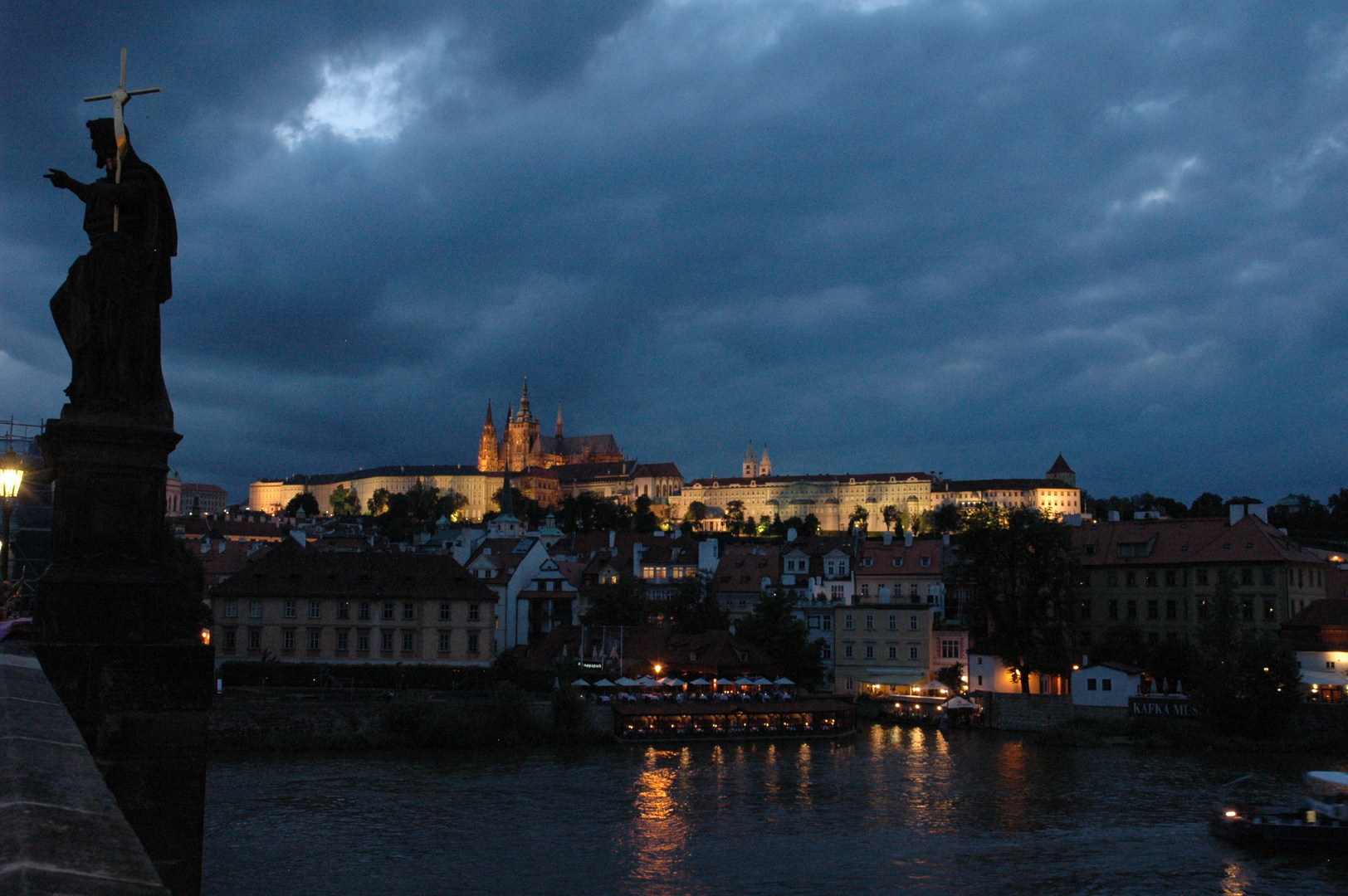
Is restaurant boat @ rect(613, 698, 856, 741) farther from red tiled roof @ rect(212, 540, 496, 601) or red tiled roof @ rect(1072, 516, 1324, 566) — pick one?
red tiled roof @ rect(1072, 516, 1324, 566)

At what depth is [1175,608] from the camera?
6412cm

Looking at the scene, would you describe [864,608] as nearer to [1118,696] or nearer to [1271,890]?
[1118,696]

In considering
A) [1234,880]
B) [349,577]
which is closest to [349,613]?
[349,577]

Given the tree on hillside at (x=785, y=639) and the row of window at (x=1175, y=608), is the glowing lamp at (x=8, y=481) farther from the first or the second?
the row of window at (x=1175, y=608)

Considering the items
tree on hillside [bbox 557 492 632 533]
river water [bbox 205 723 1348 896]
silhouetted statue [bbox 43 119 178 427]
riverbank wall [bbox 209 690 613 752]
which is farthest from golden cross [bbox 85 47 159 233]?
tree on hillside [bbox 557 492 632 533]

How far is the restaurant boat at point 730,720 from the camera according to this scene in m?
50.8

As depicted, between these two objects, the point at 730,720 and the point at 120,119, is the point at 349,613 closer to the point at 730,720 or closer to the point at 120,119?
the point at 730,720

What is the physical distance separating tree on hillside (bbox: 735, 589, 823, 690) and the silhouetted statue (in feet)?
186

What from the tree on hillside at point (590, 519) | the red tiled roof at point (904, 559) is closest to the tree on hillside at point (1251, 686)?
the red tiled roof at point (904, 559)

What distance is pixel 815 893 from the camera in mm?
25750

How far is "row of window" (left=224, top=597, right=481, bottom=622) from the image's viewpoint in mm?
61219

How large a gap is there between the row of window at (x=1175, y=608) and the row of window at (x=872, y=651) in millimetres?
9623

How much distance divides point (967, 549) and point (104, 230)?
2251 inches

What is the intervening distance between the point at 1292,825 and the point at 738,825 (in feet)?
47.4
